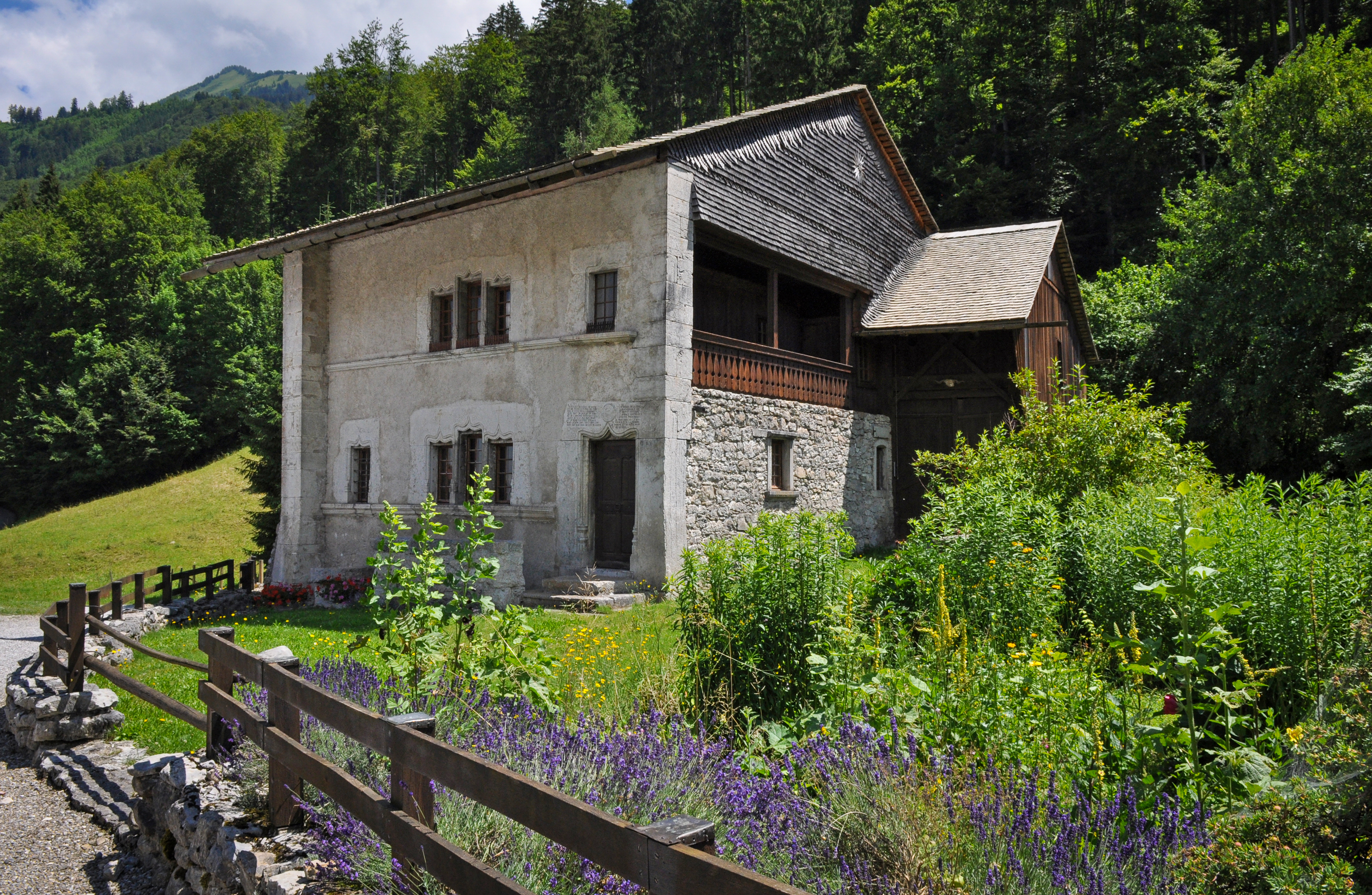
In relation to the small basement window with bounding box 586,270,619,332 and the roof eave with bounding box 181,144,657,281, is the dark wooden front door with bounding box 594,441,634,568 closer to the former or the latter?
the small basement window with bounding box 586,270,619,332

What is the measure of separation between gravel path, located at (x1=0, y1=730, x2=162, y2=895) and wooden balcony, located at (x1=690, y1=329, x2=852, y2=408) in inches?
362

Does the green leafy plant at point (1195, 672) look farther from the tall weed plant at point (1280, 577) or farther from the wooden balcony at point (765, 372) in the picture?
the wooden balcony at point (765, 372)

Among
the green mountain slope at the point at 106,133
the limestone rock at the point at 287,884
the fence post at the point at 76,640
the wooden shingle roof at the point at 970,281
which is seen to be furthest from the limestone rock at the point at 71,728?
the green mountain slope at the point at 106,133

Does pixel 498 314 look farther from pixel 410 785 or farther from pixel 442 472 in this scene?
pixel 410 785

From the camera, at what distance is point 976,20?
33719 millimetres

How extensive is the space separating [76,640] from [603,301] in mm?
8465

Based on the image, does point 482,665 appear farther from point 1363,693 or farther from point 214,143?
point 214,143

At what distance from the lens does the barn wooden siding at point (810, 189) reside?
13820 mm

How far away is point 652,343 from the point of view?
41.8 ft

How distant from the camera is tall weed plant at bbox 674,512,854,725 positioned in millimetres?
5172

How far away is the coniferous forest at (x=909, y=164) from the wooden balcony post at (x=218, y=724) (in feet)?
51.7

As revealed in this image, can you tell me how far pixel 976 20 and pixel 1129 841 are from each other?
37.0m

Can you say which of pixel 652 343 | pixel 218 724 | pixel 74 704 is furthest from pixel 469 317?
pixel 218 724

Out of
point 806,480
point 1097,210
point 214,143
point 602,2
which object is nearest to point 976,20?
point 1097,210
